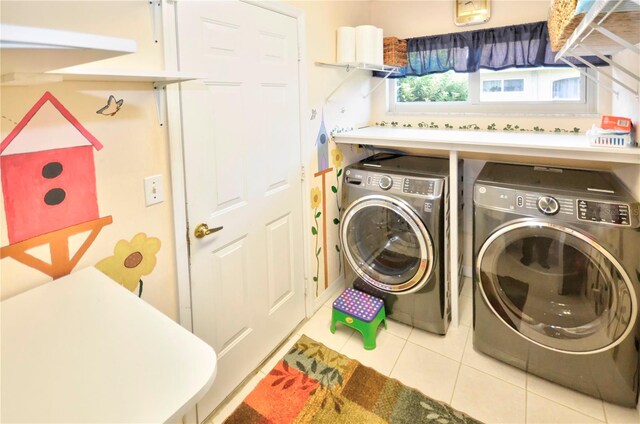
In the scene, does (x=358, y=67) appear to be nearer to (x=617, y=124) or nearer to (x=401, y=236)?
(x=401, y=236)

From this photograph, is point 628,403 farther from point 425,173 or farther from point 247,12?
point 247,12

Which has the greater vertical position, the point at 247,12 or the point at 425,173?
the point at 247,12

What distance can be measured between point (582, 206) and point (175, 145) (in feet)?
5.97

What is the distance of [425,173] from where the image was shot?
7.26ft

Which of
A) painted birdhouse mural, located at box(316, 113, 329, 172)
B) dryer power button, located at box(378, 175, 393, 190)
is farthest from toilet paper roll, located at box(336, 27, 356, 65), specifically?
dryer power button, located at box(378, 175, 393, 190)

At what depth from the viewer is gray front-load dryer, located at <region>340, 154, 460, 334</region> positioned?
2.13 meters

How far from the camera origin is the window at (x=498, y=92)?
7.77 ft

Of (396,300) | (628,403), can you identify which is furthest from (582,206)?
(396,300)

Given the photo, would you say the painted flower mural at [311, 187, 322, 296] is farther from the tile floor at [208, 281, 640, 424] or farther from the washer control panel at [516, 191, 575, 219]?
the washer control panel at [516, 191, 575, 219]

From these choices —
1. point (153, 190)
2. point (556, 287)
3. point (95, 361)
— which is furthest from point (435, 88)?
point (95, 361)

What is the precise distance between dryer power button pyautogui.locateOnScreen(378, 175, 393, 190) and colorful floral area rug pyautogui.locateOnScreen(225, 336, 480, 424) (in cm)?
106

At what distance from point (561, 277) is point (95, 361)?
1.96 m

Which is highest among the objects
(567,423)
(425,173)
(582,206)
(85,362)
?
(425,173)

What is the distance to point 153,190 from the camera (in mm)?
1418
